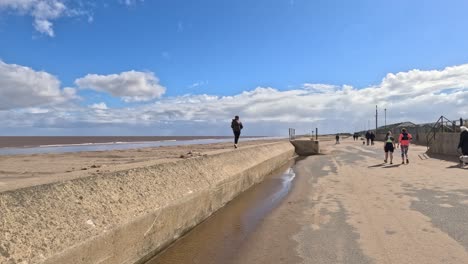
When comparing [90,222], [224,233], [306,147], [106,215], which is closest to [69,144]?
[306,147]

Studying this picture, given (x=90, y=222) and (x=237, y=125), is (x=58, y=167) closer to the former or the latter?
(x=237, y=125)

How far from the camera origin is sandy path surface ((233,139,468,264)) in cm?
546

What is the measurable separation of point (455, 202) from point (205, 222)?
5411mm

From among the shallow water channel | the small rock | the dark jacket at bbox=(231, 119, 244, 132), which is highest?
the dark jacket at bbox=(231, 119, 244, 132)

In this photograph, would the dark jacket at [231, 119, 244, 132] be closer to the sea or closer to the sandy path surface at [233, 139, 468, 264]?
the sandy path surface at [233, 139, 468, 264]

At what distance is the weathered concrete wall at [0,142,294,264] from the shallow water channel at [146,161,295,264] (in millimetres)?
177

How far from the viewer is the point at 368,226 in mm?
6977

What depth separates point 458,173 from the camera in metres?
14.3

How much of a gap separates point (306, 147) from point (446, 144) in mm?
10388

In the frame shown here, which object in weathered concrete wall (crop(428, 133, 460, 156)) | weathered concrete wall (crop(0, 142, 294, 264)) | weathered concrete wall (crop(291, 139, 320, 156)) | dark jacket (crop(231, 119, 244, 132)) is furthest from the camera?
weathered concrete wall (crop(291, 139, 320, 156))

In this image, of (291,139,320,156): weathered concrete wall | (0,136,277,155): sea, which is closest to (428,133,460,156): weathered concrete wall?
(291,139,320,156): weathered concrete wall

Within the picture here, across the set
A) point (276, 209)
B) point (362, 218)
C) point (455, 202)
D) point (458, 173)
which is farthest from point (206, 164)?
point (458, 173)

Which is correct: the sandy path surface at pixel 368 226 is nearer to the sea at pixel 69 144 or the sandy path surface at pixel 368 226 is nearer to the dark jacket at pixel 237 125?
the dark jacket at pixel 237 125

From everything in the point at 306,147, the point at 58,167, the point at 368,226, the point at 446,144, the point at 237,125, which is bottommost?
the point at 368,226
